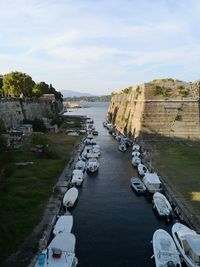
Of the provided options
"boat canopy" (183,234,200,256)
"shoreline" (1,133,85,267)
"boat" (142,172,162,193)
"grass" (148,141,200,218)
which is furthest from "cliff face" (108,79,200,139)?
"boat canopy" (183,234,200,256)

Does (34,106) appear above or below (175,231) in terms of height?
above

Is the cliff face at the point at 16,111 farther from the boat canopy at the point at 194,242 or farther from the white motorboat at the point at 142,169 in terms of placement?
the boat canopy at the point at 194,242

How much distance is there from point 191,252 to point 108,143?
141 feet

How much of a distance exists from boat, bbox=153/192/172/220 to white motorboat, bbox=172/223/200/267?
115 inches

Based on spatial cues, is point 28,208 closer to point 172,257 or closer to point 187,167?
point 172,257

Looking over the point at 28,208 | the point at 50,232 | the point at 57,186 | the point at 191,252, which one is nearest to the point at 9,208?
the point at 28,208

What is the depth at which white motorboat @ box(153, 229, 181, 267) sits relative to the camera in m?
18.1

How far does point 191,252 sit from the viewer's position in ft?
60.0

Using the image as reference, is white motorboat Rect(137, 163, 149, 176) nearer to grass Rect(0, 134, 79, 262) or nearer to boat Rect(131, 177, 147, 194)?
boat Rect(131, 177, 147, 194)

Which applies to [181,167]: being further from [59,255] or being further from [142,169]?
[59,255]

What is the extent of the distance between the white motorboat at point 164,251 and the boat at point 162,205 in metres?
3.75

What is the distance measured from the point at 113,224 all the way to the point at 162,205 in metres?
4.14

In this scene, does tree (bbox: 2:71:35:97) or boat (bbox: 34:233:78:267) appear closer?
boat (bbox: 34:233:78:267)

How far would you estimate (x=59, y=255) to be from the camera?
59.2 feet
